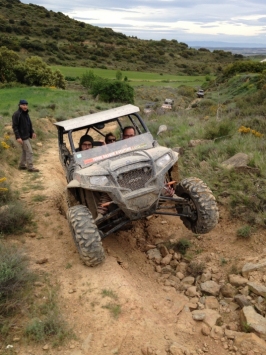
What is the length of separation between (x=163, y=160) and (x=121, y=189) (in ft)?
2.80

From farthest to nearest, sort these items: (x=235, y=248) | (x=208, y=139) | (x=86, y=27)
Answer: (x=86, y=27) < (x=208, y=139) < (x=235, y=248)

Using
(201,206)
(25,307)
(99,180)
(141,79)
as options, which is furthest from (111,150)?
(141,79)

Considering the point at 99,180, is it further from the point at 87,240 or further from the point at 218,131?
the point at 218,131

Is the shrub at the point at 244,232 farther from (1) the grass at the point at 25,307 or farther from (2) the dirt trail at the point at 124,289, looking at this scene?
(1) the grass at the point at 25,307

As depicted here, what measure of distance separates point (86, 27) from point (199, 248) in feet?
336

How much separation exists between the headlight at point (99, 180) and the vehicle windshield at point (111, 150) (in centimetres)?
88

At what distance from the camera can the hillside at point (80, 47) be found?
64.8m

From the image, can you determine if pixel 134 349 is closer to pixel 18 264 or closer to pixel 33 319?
pixel 33 319

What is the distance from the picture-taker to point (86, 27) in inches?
3893

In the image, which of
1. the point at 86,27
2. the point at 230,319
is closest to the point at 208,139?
the point at 230,319

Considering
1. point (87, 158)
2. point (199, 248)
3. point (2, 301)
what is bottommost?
point (199, 248)

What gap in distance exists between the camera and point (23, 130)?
9508mm

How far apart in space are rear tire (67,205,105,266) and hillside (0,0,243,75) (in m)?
55.7

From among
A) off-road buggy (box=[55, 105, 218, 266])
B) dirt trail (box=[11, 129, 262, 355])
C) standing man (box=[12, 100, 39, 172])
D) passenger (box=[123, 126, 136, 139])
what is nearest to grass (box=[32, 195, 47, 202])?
dirt trail (box=[11, 129, 262, 355])
